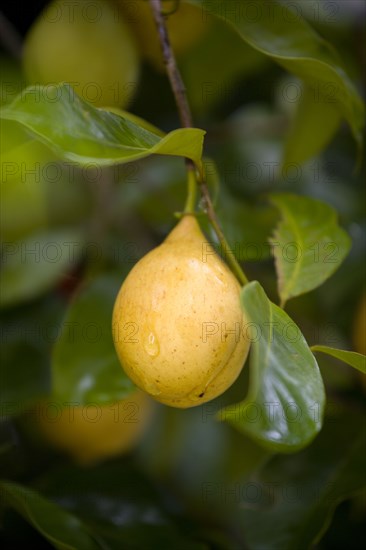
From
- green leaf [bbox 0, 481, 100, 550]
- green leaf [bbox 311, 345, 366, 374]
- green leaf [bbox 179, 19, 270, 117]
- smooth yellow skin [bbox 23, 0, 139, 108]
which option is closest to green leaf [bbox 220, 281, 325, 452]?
green leaf [bbox 311, 345, 366, 374]

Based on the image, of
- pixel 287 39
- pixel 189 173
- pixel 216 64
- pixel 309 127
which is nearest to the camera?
pixel 189 173

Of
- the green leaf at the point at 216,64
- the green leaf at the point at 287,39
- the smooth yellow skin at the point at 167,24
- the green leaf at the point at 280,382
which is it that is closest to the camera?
the green leaf at the point at 280,382

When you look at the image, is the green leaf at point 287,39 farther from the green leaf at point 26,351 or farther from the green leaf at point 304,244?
the green leaf at point 26,351

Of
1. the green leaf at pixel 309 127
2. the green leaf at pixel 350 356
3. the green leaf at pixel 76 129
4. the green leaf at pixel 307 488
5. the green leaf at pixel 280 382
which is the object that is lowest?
the green leaf at pixel 307 488

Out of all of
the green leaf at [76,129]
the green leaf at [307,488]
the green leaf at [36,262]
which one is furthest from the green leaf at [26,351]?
the green leaf at [76,129]

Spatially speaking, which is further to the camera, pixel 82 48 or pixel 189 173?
pixel 82 48

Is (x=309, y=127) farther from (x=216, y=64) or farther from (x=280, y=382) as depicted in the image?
(x=280, y=382)

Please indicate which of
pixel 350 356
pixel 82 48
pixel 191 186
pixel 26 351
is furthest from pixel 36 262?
pixel 350 356
